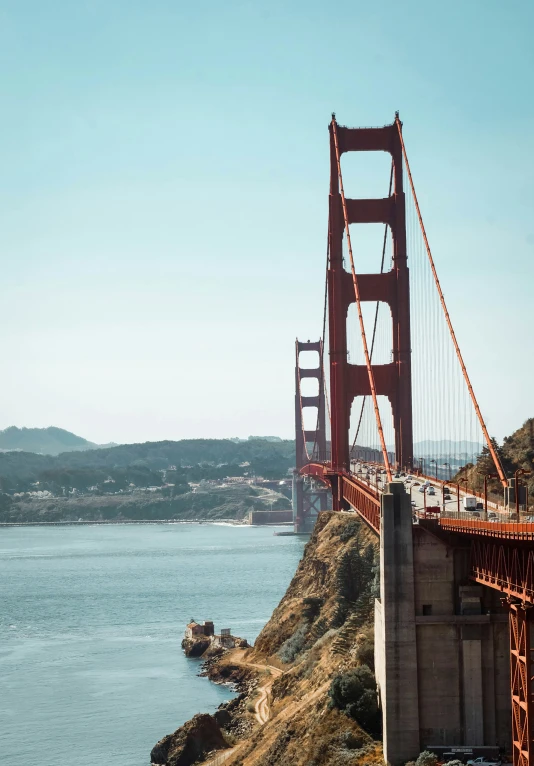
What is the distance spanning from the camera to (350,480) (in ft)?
185

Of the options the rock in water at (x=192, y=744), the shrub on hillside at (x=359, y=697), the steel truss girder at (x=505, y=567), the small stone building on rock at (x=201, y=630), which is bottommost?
the rock in water at (x=192, y=744)

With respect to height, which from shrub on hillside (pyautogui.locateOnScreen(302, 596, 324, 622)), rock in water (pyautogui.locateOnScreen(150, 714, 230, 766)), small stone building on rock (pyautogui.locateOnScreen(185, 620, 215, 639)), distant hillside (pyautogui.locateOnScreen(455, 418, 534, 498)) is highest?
distant hillside (pyautogui.locateOnScreen(455, 418, 534, 498))

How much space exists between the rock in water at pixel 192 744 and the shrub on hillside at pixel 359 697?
36.7 ft

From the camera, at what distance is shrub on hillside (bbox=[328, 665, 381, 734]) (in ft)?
Answer: 106

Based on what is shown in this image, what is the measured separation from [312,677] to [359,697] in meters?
8.27

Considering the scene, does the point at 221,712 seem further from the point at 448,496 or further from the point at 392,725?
the point at 392,725

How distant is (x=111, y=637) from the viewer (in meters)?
75.9

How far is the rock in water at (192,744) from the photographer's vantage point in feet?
143

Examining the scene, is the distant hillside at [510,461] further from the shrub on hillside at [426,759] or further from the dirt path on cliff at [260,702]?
the shrub on hillside at [426,759]

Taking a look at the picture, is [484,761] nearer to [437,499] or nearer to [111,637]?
[437,499]

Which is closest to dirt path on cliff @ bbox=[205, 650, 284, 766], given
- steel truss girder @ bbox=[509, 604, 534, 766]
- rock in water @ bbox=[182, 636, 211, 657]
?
rock in water @ bbox=[182, 636, 211, 657]

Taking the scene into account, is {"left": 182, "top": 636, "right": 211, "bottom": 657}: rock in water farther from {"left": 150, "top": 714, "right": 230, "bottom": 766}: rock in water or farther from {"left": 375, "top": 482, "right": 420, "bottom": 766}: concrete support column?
{"left": 375, "top": 482, "right": 420, "bottom": 766}: concrete support column

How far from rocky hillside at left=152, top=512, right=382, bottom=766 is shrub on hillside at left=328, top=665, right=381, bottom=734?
0.03 metres

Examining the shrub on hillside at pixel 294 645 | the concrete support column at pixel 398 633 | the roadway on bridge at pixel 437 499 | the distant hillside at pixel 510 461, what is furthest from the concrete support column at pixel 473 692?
the shrub on hillside at pixel 294 645
